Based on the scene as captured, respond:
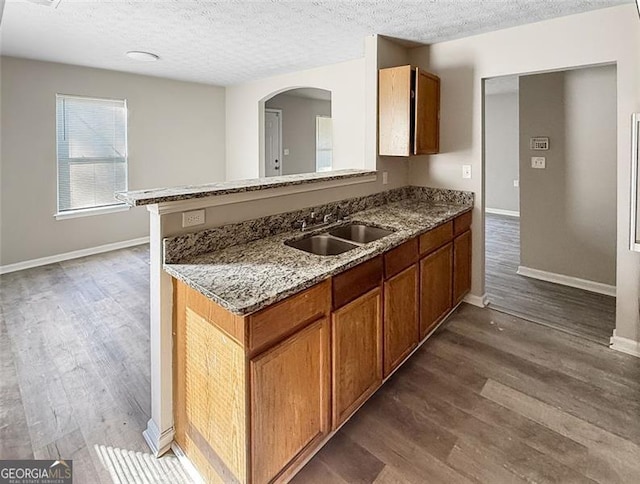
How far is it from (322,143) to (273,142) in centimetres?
146

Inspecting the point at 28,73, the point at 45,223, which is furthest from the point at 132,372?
the point at 28,73

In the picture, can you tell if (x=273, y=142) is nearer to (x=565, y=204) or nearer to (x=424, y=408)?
(x=565, y=204)

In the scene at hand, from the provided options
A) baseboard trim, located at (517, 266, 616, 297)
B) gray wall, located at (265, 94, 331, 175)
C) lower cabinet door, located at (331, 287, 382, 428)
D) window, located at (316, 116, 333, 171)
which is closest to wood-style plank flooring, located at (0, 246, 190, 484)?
lower cabinet door, located at (331, 287, 382, 428)

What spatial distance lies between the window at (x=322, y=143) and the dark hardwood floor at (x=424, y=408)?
238 inches

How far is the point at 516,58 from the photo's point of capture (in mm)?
2951

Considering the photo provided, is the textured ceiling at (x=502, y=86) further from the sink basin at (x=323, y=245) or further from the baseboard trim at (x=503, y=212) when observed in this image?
the sink basin at (x=323, y=245)

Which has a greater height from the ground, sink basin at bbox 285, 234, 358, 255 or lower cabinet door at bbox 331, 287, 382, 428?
sink basin at bbox 285, 234, 358, 255

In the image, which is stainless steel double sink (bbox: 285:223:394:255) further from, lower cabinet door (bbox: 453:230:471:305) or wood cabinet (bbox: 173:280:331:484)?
lower cabinet door (bbox: 453:230:471:305)

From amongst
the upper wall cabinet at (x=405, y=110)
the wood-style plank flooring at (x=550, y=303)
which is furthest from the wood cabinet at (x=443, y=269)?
the upper wall cabinet at (x=405, y=110)

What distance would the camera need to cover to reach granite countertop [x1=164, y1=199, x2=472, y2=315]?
1360 millimetres

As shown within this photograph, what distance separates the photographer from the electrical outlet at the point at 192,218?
1.73 meters

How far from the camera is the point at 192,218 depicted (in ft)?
5.77

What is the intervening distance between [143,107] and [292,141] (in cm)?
311

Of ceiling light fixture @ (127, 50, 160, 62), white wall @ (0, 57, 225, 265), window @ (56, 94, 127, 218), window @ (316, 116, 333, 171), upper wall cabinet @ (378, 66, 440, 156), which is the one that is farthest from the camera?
window @ (316, 116, 333, 171)
